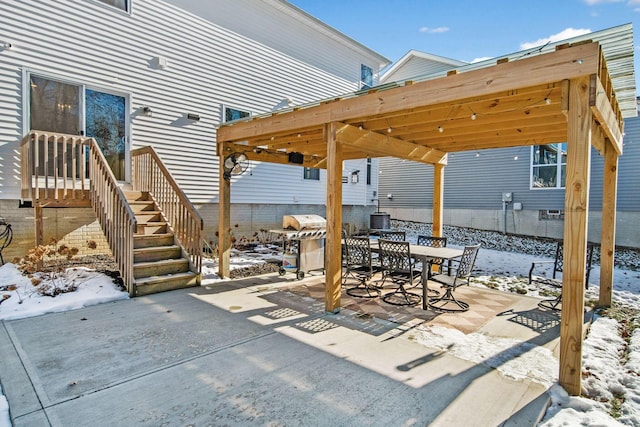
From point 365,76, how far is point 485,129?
8.65 metres

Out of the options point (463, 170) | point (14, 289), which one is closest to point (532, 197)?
point (463, 170)

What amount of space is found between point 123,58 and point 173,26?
1508 mm

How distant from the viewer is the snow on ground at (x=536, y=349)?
2559 millimetres

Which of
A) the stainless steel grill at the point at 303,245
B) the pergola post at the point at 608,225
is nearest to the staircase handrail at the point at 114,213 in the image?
the stainless steel grill at the point at 303,245

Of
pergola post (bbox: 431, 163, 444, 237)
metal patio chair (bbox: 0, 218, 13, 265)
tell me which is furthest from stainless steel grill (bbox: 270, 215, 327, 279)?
metal patio chair (bbox: 0, 218, 13, 265)

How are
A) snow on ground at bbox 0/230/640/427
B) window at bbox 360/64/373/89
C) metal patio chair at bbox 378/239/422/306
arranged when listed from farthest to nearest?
window at bbox 360/64/373/89
metal patio chair at bbox 378/239/422/306
snow on ground at bbox 0/230/640/427

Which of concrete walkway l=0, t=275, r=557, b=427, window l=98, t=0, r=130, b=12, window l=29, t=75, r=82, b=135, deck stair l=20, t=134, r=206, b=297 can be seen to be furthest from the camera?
window l=98, t=0, r=130, b=12

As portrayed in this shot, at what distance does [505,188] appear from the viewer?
1292 cm

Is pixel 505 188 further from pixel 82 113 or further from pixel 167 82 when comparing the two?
pixel 82 113

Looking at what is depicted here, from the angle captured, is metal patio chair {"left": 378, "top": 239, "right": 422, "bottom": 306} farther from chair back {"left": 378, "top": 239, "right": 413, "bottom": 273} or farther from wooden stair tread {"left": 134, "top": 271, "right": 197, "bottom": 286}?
wooden stair tread {"left": 134, "top": 271, "right": 197, "bottom": 286}

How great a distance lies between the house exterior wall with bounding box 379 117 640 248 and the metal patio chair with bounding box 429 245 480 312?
843cm

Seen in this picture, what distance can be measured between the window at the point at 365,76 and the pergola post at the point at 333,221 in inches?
353

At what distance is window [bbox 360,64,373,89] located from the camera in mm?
12742

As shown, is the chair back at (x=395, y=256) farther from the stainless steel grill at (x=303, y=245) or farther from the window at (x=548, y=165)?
the window at (x=548, y=165)
